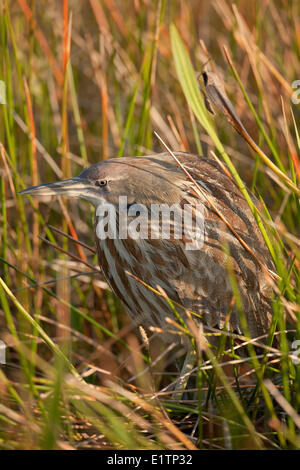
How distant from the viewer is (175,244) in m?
1.33

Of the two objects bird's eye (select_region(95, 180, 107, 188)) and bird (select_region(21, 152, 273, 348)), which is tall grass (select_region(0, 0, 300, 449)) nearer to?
bird (select_region(21, 152, 273, 348))

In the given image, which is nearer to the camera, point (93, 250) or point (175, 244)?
point (175, 244)

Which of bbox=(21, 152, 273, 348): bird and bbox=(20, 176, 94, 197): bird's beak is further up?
bbox=(20, 176, 94, 197): bird's beak

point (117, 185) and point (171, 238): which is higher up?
point (117, 185)

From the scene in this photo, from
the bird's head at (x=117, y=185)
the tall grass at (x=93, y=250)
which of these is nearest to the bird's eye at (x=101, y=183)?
the bird's head at (x=117, y=185)

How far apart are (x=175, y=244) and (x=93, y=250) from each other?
0.31 metres

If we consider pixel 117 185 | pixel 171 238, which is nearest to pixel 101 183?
pixel 117 185

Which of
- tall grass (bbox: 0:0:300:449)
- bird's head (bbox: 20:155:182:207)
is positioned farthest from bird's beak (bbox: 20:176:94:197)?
tall grass (bbox: 0:0:300:449)

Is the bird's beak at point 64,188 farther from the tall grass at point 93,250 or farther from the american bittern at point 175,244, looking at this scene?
the tall grass at point 93,250

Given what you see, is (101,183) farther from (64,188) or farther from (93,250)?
(93,250)

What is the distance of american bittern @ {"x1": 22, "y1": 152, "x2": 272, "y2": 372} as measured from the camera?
4.35 feet

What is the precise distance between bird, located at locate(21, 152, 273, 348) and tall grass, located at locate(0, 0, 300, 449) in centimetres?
9

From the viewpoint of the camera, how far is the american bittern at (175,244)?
133cm
